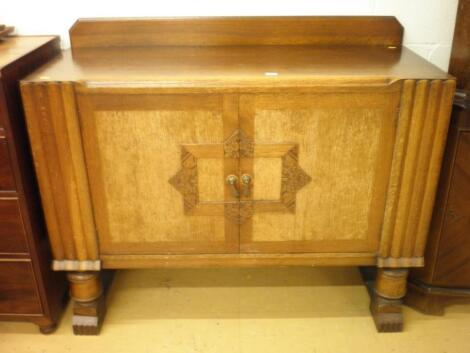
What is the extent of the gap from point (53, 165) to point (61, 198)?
0.09 m

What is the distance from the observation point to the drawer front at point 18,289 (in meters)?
1.34

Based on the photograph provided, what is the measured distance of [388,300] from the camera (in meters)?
1.44

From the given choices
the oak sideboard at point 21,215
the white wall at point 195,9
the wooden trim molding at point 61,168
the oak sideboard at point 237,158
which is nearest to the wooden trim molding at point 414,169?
the oak sideboard at point 237,158

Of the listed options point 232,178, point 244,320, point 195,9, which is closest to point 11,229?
point 232,178

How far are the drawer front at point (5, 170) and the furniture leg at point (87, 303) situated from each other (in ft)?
1.04

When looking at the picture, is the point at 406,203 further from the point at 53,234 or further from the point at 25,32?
the point at 25,32

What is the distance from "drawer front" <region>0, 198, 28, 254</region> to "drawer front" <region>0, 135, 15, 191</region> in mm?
38

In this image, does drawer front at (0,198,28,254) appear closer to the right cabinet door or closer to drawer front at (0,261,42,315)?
drawer front at (0,261,42,315)

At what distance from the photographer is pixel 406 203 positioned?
4.21 ft

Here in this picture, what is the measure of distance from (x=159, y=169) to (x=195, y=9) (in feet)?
1.88

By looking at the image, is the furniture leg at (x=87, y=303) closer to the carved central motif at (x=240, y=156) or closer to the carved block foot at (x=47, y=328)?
the carved block foot at (x=47, y=328)

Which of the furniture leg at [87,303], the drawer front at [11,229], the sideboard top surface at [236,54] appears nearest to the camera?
the sideboard top surface at [236,54]

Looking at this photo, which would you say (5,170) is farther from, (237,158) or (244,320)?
(244,320)

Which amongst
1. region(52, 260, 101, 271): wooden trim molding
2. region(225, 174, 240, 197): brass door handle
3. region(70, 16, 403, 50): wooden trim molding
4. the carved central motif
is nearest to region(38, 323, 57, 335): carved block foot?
region(52, 260, 101, 271): wooden trim molding
